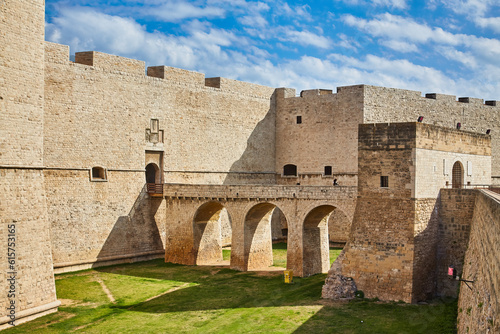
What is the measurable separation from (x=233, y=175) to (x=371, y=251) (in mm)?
13175

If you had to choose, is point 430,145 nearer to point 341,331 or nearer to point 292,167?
point 341,331

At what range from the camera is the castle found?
15.4m

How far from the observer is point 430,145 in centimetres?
1700

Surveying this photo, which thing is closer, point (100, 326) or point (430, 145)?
point (100, 326)

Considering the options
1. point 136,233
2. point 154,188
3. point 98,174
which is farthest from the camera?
point 154,188

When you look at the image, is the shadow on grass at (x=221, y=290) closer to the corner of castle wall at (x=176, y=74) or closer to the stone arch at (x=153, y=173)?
the stone arch at (x=153, y=173)

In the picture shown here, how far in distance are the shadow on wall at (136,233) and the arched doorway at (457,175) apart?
12658 millimetres

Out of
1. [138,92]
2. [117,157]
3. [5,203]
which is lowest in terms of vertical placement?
[5,203]

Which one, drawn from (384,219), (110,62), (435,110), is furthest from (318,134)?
(384,219)

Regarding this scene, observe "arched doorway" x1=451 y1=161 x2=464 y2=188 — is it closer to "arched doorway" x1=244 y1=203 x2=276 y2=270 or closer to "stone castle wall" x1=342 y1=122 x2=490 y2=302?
"stone castle wall" x1=342 y1=122 x2=490 y2=302

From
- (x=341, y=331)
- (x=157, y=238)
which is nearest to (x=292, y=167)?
(x=157, y=238)

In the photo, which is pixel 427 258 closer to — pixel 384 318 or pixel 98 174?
pixel 384 318

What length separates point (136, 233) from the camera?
24.0 metres

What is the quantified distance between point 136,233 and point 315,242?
814cm
